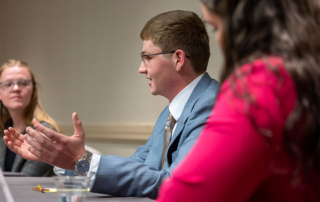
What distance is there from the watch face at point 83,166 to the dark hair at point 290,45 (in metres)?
0.71

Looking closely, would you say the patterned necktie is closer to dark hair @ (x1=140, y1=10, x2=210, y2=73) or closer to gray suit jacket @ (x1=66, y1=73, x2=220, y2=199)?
gray suit jacket @ (x1=66, y1=73, x2=220, y2=199)

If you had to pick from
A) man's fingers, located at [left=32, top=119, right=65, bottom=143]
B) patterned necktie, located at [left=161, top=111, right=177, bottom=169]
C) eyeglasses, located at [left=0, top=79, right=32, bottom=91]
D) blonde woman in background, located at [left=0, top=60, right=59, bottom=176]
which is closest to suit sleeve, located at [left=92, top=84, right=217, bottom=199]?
man's fingers, located at [left=32, top=119, right=65, bottom=143]

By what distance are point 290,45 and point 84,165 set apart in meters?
0.84

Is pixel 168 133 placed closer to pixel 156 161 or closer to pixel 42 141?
pixel 156 161

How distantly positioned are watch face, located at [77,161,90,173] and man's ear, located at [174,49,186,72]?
78cm

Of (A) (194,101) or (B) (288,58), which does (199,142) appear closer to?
(B) (288,58)

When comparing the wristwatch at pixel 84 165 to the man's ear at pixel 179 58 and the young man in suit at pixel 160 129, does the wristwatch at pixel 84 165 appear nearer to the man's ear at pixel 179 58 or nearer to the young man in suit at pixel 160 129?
the young man in suit at pixel 160 129

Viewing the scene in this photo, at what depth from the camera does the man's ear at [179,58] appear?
5.94 feet

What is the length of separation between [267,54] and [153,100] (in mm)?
3009

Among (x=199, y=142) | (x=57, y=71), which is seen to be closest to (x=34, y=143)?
(x=199, y=142)

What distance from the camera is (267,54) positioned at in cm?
60

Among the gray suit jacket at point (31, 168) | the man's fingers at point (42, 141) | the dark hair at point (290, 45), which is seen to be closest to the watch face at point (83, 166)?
the man's fingers at point (42, 141)

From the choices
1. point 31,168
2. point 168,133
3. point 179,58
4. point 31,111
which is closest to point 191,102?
point 168,133

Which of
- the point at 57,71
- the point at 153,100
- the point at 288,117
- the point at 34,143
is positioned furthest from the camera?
the point at 57,71
